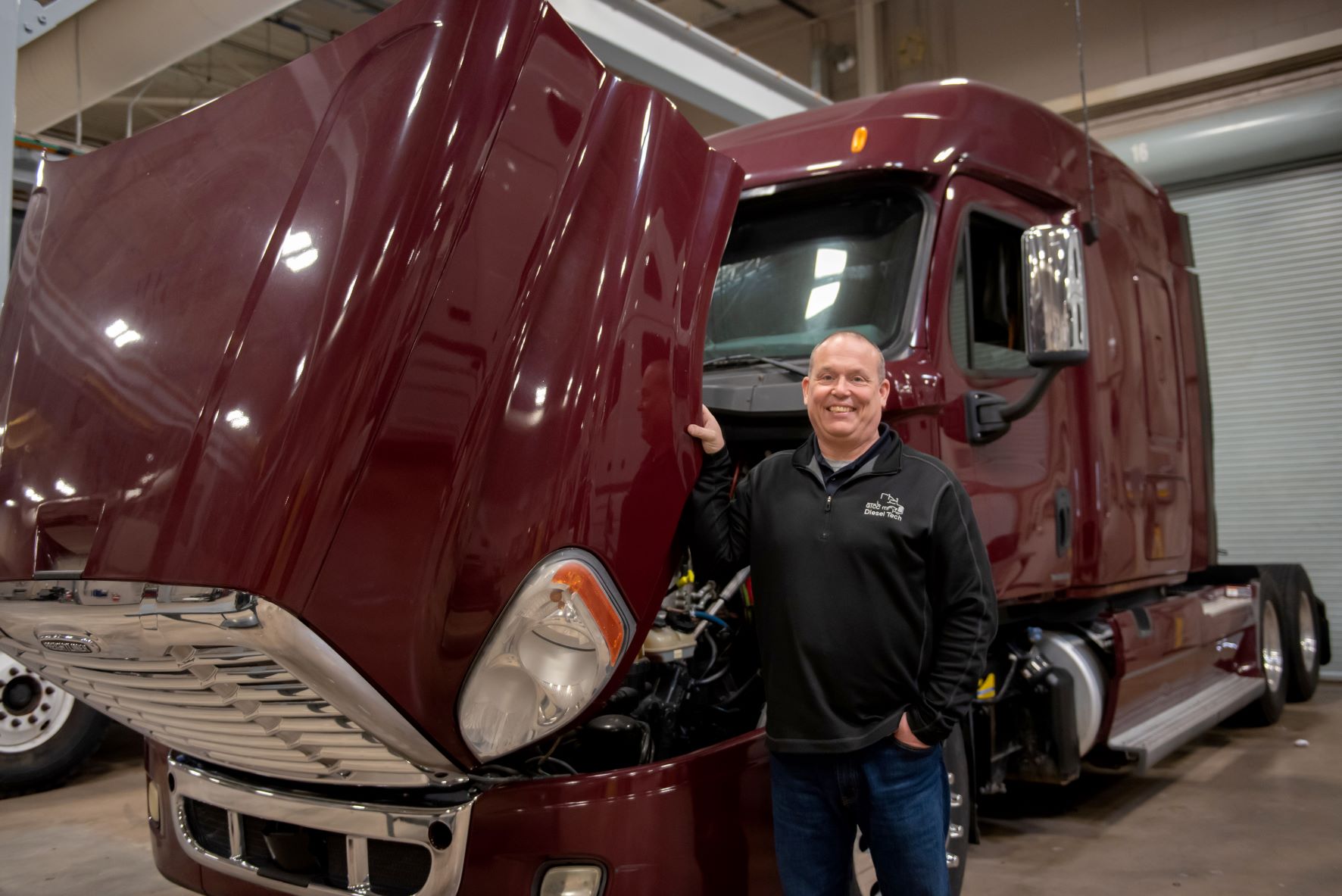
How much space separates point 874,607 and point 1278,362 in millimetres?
7546

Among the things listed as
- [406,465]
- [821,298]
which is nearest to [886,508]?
[406,465]

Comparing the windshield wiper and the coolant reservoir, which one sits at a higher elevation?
the windshield wiper

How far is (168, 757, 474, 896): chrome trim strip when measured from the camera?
2365mm

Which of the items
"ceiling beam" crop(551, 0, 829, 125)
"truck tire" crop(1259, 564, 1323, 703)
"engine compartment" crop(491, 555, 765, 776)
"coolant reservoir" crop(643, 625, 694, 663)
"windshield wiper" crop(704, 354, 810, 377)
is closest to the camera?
"engine compartment" crop(491, 555, 765, 776)

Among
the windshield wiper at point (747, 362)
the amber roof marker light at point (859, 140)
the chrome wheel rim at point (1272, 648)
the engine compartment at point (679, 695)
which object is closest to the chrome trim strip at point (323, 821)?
the engine compartment at point (679, 695)

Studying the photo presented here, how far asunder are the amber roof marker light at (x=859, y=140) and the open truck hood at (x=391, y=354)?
1.16 meters

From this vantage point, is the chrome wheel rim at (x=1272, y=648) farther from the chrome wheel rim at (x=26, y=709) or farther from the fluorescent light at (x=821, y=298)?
the chrome wheel rim at (x=26, y=709)

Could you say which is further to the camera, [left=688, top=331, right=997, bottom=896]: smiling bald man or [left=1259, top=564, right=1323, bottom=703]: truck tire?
[left=1259, top=564, right=1323, bottom=703]: truck tire

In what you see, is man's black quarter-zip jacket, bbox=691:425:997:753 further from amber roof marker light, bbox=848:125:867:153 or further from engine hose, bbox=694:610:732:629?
amber roof marker light, bbox=848:125:867:153

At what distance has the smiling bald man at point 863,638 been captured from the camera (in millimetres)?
2334

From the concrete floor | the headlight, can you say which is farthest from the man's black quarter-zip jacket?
the concrete floor

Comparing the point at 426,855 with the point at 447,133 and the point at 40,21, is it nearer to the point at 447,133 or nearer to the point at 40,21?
the point at 447,133

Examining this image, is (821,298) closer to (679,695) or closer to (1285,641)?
(679,695)

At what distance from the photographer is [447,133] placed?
217 cm
